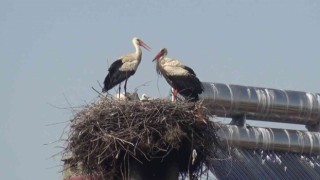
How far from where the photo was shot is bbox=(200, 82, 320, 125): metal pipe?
26.4 m

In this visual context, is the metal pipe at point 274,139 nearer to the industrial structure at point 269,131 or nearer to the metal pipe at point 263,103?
the industrial structure at point 269,131

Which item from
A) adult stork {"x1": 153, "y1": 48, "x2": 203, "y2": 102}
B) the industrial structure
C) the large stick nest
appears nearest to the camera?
the large stick nest

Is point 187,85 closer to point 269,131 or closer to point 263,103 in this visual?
point 263,103

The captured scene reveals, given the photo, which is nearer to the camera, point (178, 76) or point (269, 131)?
point (178, 76)

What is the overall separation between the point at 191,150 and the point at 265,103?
8.10 meters

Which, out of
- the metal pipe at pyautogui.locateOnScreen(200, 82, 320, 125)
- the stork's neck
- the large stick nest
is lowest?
the metal pipe at pyautogui.locateOnScreen(200, 82, 320, 125)

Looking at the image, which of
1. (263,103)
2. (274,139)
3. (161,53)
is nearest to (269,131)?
(274,139)

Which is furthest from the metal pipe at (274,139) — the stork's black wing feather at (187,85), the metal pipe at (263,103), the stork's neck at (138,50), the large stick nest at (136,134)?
the large stick nest at (136,134)

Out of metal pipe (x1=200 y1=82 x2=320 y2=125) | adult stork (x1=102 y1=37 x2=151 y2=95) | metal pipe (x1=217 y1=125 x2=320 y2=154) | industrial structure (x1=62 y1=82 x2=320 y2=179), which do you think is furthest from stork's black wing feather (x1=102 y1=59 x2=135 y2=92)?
metal pipe (x1=217 y1=125 x2=320 y2=154)

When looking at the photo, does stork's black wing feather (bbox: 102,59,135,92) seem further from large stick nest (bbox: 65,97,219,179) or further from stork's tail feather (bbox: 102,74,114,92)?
large stick nest (bbox: 65,97,219,179)

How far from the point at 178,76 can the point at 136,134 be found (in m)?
2.39

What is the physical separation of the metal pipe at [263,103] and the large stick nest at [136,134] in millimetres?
6699

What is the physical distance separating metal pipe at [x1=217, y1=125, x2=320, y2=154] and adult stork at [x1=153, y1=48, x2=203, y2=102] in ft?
18.4

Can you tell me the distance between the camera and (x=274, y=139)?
89.6 feet
